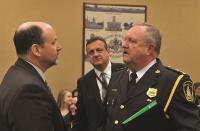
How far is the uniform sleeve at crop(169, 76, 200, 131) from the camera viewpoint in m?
2.51

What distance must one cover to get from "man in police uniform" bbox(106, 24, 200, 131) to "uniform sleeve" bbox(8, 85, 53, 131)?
652 mm

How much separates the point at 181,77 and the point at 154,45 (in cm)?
34

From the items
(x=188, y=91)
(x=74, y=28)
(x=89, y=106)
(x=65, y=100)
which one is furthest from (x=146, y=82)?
(x=74, y=28)

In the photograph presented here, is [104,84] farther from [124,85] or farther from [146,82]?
[146,82]

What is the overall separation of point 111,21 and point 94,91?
2.71 meters

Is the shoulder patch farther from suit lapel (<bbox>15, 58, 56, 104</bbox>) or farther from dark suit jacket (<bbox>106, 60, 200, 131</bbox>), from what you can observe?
suit lapel (<bbox>15, 58, 56, 104</bbox>)

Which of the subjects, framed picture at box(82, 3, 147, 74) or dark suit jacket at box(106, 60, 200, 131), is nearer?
dark suit jacket at box(106, 60, 200, 131)

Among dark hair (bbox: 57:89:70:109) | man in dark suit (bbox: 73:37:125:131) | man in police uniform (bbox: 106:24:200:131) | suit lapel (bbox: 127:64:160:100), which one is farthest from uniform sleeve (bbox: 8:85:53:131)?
dark hair (bbox: 57:89:70:109)

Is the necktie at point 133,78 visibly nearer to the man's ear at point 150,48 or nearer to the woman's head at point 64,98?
the man's ear at point 150,48

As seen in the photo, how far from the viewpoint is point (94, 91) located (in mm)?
3818

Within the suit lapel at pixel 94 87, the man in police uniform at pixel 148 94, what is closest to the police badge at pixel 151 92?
the man in police uniform at pixel 148 94

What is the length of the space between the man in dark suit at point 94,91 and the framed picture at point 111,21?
2.14m

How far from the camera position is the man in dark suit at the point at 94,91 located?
3.72 m

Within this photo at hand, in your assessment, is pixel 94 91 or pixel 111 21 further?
pixel 111 21
